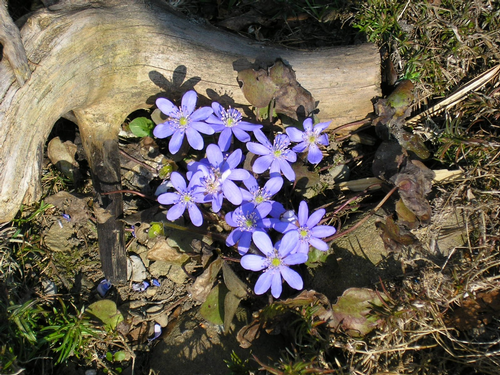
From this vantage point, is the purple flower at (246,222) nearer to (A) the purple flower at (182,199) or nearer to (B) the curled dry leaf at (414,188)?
(A) the purple flower at (182,199)

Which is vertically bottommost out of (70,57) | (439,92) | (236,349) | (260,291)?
(236,349)

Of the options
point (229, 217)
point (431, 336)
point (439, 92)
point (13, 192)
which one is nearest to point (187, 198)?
point (229, 217)

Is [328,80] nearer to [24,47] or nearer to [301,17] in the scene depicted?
[301,17]

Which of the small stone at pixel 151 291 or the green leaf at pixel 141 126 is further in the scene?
the green leaf at pixel 141 126

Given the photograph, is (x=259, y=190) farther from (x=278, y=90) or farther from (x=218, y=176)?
(x=278, y=90)

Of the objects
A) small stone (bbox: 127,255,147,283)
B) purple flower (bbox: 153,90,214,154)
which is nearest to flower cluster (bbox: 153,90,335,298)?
purple flower (bbox: 153,90,214,154)

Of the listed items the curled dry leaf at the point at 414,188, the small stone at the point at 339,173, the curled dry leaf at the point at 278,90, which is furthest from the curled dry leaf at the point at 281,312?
the curled dry leaf at the point at 278,90
